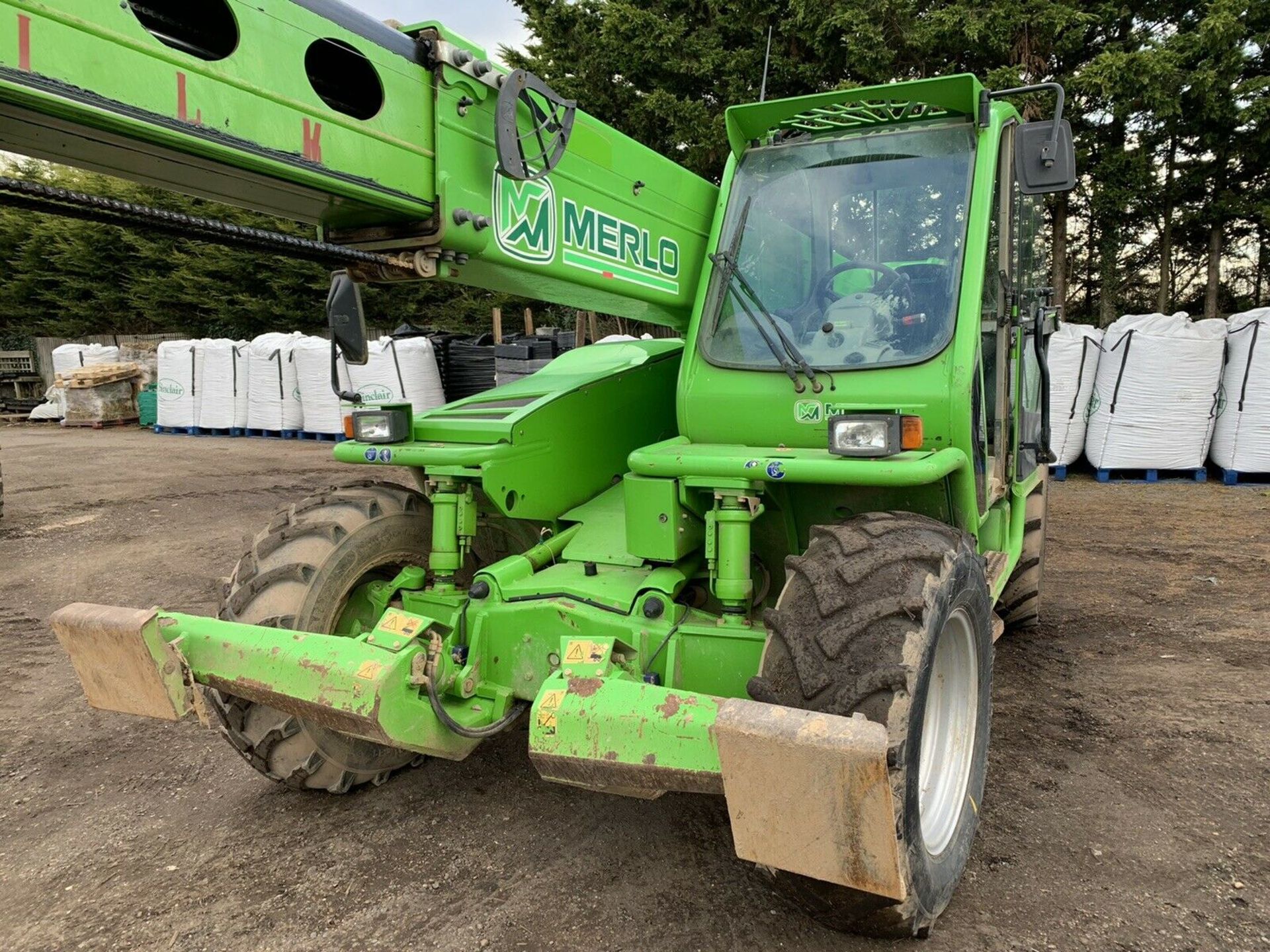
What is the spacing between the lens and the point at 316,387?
49.6 ft

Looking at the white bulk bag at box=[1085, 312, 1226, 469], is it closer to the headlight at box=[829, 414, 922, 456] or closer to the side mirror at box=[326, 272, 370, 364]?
the headlight at box=[829, 414, 922, 456]

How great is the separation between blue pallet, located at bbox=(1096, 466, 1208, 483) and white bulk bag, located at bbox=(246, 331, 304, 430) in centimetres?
1260

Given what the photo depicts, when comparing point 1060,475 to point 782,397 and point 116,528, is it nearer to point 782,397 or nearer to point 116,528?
point 782,397

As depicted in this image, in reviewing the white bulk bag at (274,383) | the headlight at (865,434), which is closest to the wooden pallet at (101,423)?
the white bulk bag at (274,383)

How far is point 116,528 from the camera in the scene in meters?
8.75

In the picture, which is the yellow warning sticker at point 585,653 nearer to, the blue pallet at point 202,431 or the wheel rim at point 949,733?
the wheel rim at point 949,733

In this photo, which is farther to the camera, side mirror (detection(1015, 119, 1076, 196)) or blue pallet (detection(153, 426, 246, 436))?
blue pallet (detection(153, 426, 246, 436))

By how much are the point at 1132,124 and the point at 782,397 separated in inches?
527

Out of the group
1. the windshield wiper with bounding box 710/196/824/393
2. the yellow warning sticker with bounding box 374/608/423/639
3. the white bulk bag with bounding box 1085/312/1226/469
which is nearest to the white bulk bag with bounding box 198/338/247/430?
the white bulk bag with bounding box 1085/312/1226/469

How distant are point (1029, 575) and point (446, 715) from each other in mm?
3700

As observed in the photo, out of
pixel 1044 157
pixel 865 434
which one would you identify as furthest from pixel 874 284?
pixel 865 434

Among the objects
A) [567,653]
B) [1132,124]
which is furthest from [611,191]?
[1132,124]

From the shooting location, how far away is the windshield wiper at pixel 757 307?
3.11 m

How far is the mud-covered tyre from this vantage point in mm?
2166
